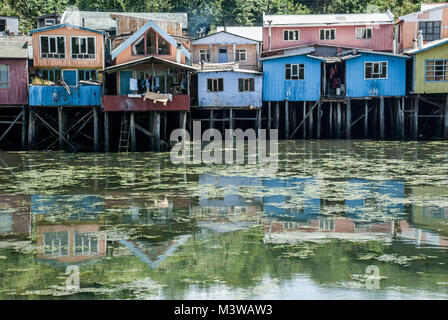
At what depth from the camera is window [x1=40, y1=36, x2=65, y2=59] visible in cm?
3691

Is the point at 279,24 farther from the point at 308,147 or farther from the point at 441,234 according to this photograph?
the point at 441,234

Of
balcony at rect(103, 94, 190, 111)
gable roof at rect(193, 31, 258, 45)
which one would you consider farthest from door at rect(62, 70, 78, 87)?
gable roof at rect(193, 31, 258, 45)

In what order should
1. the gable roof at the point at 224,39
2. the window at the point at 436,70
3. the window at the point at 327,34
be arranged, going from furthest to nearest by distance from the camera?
1. the window at the point at 327,34
2. the gable roof at the point at 224,39
3. the window at the point at 436,70

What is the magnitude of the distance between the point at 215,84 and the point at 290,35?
8.32 meters

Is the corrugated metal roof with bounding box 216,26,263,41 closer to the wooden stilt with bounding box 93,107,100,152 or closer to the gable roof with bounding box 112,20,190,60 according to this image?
the gable roof with bounding box 112,20,190,60

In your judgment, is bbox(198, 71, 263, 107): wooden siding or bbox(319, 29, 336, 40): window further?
bbox(319, 29, 336, 40): window

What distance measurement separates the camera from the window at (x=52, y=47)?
1453 inches

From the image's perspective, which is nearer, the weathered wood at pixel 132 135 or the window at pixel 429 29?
the weathered wood at pixel 132 135

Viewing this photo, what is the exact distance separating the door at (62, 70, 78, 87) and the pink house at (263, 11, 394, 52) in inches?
597

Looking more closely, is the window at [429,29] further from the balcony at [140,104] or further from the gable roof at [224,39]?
the balcony at [140,104]

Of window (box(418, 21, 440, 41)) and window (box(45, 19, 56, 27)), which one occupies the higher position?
window (box(45, 19, 56, 27))

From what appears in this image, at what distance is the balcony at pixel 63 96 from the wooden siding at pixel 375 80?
54.2ft

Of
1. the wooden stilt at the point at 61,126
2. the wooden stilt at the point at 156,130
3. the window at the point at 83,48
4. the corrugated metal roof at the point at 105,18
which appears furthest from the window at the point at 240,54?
the wooden stilt at the point at 61,126

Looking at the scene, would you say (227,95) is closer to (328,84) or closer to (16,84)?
(328,84)
